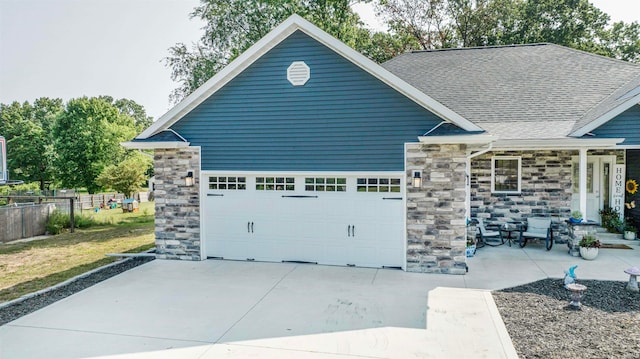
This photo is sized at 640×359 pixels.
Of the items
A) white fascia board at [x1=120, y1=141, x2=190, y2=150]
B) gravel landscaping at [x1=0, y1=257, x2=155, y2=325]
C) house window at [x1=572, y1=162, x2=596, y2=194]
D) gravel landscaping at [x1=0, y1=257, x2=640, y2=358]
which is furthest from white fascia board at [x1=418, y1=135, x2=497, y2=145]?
gravel landscaping at [x1=0, y1=257, x2=155, y2=325]

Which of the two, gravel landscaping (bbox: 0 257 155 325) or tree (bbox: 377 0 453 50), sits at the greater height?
tree (bbox: 377 0 453 50)

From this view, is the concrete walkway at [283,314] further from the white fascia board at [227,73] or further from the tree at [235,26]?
the tree at [235,26]

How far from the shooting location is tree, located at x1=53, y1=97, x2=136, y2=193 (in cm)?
3456

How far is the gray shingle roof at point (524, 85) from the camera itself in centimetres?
1068

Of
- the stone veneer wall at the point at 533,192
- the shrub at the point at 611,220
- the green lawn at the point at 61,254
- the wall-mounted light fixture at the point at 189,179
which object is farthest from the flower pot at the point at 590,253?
the green lawn at the point at 61,254

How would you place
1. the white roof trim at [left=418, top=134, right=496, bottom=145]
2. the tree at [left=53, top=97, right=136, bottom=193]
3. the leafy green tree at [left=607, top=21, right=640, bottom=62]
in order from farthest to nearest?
the tree at [left=53, top=97, right=136, bottom=193] < the leafy green tree at [left=607, top=21, right=640, bottom=62] < the white roof trim at [left=418, top=134, right=496, bottom=145]

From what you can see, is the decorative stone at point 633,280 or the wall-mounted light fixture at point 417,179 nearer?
the decorative stone at point 633,280

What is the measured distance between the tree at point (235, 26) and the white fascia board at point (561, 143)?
1328cm

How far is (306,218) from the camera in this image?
367 inches

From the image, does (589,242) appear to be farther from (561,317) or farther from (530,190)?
(561,317)

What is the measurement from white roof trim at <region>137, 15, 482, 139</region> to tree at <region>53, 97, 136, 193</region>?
1142 inches

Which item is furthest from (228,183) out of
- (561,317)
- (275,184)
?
(561,317)

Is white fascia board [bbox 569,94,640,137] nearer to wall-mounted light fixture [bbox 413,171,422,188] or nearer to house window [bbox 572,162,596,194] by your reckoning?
house window [bbox 572,162,596,194]

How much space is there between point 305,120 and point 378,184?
2.21m
